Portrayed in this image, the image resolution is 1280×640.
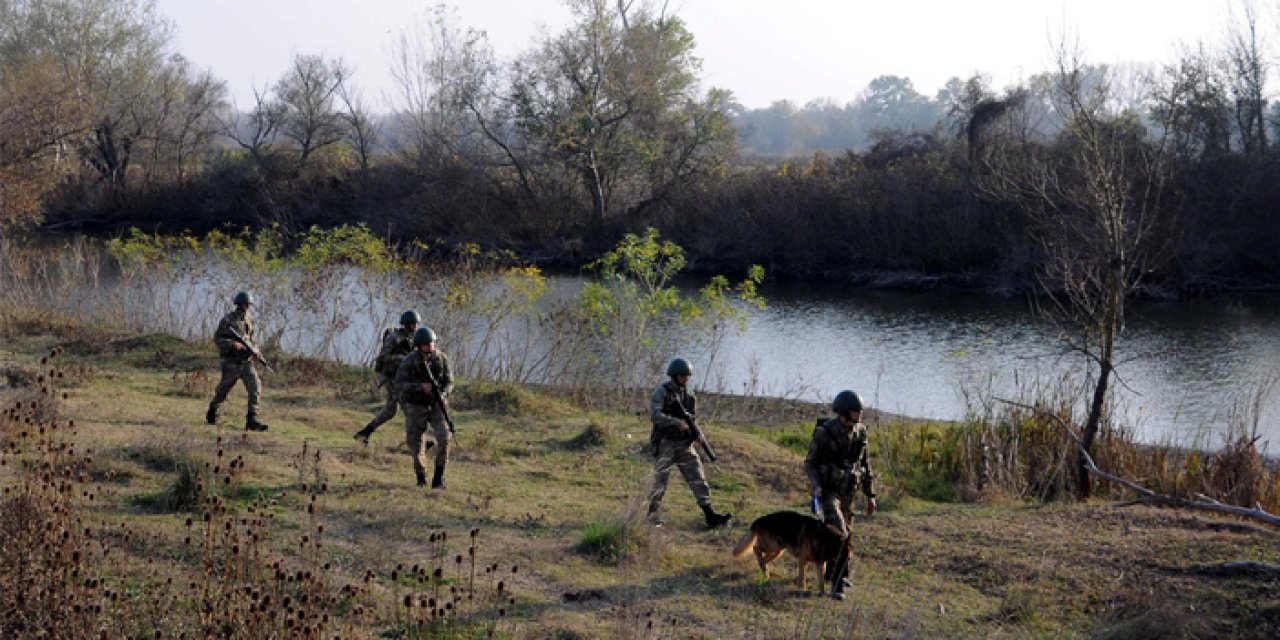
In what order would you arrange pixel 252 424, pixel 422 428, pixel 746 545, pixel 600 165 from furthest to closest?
pixel 600 165 < pixel 252 424 < pixel 422 428 < pixel 746 545

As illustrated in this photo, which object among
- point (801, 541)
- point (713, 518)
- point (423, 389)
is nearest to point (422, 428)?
point (423, 389)

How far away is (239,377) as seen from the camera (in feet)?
43.8

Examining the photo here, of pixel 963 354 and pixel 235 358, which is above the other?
pixel 963 354

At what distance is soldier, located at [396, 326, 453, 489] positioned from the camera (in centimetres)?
1117

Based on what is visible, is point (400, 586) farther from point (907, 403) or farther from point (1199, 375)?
point (1199, 375)

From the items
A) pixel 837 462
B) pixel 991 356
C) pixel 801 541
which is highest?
pixel 991 356

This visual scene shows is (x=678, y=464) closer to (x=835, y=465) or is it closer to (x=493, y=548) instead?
(x=835, y=465)

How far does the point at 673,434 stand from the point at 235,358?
19.9 feet

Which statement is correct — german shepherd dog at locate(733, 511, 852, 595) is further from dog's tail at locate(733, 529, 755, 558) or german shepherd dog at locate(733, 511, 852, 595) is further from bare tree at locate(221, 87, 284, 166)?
bare tree at locate(221, 87, 284, 166)

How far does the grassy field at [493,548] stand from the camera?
6566 mm

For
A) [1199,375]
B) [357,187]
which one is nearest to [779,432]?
[1199,375]

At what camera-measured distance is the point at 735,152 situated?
186 feet

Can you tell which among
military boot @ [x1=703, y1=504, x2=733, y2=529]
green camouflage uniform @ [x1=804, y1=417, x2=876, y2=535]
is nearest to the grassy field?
military boot @ [x1=703, y1=504, x2=733, y2=529]

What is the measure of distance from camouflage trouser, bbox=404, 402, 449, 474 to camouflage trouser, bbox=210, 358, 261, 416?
3172mm
